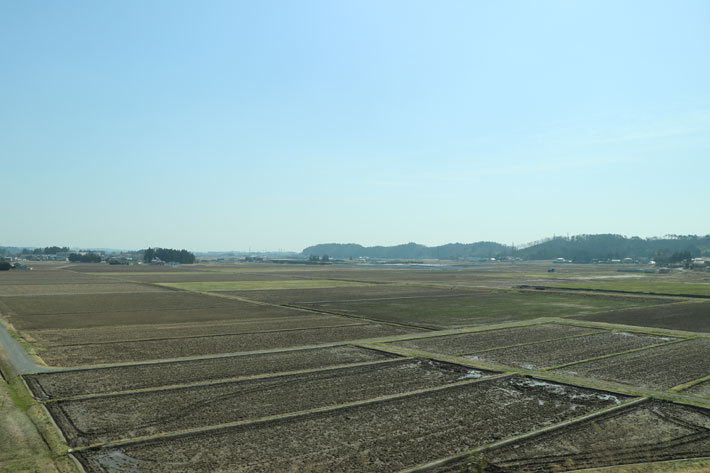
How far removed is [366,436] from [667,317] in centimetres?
4555

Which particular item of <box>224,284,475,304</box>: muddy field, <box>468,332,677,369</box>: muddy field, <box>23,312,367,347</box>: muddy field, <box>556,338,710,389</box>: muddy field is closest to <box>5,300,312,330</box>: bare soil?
<box>23,312,367,347</box>: muddy field

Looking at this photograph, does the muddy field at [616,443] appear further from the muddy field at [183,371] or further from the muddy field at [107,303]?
the muddy field at [107,303]

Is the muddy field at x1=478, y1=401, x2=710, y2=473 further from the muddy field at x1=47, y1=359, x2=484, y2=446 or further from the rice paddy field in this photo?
the muddy field at x1=47, y1=359, x2=484, y2=446

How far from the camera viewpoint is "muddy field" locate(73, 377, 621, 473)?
15.7 m

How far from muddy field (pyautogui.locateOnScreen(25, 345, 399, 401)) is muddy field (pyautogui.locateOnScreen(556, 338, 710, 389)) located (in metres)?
12.1

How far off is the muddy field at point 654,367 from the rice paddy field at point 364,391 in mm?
136

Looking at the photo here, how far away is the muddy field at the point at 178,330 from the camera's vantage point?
36.6 metres

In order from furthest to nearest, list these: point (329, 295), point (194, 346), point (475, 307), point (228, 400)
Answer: point (329, 295) → point (475, 307) → point (194, 346) → point (228, 400)

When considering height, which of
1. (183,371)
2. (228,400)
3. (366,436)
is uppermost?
(183,371)

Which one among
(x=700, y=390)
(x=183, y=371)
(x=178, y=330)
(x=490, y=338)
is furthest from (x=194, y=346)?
(x=700, y=390)

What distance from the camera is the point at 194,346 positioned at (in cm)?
3412

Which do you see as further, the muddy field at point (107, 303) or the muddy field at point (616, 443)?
the muddy field at point (107, 303)

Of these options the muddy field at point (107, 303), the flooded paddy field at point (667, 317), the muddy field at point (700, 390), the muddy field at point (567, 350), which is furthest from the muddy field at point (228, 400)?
the muddy field at point (107, 303)

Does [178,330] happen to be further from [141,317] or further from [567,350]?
[567,350]
